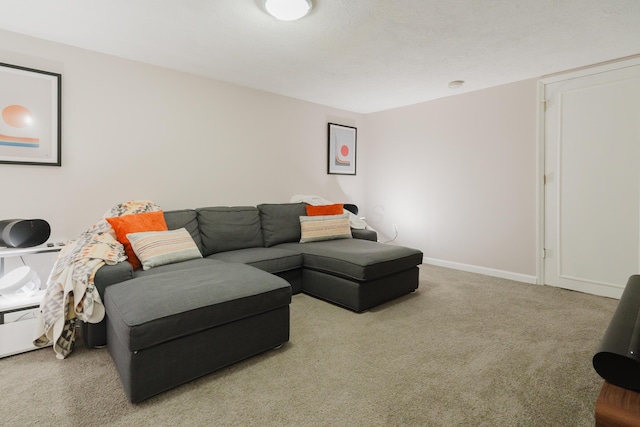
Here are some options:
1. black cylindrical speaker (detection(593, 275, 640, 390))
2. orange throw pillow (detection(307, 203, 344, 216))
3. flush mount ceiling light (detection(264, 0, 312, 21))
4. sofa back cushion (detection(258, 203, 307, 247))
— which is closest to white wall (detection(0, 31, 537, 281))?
sofa back cushion (detection(258, 203, 307, 247))

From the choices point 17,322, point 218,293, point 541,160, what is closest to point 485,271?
point 541,160

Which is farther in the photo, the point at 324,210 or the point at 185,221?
the point at 324,210

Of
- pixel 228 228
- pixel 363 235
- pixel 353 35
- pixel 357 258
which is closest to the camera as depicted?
pixel 353 35

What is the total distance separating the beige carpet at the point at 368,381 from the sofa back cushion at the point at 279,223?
1.19m

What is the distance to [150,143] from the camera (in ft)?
10.6

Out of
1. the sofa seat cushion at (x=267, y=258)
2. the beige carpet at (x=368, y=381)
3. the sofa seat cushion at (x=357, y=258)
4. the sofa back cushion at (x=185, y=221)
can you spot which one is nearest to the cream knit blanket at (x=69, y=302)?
the beige carpet at (x=368, y=381)

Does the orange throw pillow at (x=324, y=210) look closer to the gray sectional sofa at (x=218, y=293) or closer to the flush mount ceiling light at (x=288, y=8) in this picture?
the gray sectional sofa at (x=218, y=293)

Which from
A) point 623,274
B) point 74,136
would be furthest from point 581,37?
point 74,136

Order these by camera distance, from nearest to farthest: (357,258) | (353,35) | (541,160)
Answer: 1. (353,35)
2. (357,258)
3. (541,160)

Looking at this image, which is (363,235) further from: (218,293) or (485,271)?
(218,293)

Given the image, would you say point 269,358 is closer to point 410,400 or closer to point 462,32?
point 410,400

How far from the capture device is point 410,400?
1.64 metres

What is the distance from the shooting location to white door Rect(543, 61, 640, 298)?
9.90ft

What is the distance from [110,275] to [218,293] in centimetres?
81
